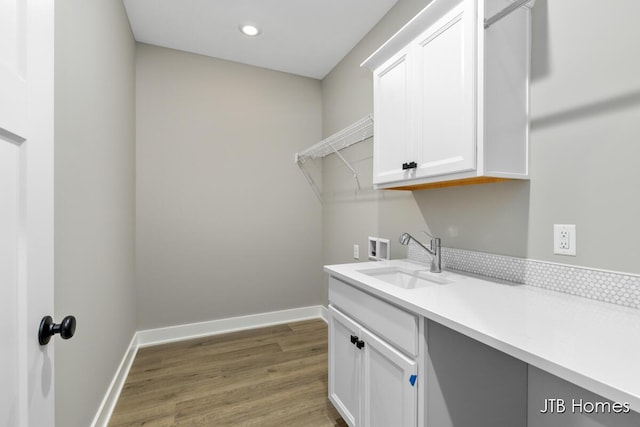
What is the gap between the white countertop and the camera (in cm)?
60

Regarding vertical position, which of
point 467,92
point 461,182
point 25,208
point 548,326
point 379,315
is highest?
point 467,92

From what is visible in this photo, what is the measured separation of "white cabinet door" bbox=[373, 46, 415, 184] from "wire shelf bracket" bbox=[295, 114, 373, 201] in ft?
0.87

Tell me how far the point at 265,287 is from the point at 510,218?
2.25 metres

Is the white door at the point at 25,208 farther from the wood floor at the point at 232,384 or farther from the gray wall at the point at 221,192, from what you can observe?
the gray wall at the point at 221,192

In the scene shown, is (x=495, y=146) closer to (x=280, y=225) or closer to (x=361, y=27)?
(x=361, y=27)

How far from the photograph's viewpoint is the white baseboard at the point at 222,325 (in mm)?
2553

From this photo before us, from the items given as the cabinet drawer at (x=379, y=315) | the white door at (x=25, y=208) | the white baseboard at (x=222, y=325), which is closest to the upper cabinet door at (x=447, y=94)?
the cabinet drawer at (x=379, y=315)

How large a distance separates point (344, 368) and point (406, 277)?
1.91 feet

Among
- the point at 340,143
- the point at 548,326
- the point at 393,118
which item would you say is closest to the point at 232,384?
the point at 548,326

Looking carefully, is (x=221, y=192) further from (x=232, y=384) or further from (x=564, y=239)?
(x=564, y=239)

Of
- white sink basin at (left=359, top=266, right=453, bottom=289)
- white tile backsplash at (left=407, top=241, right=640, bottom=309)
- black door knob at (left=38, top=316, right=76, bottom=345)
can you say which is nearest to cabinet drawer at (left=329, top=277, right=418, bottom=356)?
white sink basin at (left=359, top=266, right=453, bottom=289)

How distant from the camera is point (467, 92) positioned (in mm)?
1204

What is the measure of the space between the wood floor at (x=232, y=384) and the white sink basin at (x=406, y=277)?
0.83 meters

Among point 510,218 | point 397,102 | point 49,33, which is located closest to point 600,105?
point 510,218
